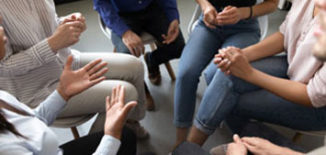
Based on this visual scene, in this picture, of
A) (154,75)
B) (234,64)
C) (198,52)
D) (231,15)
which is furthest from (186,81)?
(154,75)

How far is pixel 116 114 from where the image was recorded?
0.88 metres

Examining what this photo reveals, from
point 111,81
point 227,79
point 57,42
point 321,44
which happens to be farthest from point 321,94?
point 57,42

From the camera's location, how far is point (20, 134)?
72cm

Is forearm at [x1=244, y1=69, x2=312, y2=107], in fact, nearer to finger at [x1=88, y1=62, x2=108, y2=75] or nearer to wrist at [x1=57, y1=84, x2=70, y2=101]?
finger at [x1=88, y1=62, x2=108, y2=75]

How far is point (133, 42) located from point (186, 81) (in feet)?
1.28

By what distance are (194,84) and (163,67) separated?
776 millimetres

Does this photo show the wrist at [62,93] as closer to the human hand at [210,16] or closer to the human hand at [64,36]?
the human hand at [64,36]

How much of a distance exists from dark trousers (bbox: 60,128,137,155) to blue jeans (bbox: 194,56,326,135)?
1.01 feet

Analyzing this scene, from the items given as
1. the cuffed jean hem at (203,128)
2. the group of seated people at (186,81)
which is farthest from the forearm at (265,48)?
the cuffed jean hem at (203,128)

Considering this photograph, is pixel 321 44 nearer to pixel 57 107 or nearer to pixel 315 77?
pixel 315 77

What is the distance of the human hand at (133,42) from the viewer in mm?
1398

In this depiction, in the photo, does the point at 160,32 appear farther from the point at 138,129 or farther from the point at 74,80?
the point at 74,80

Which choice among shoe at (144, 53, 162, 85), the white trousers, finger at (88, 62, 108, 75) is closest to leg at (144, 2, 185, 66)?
shoe at (144, 53, 162, 85)

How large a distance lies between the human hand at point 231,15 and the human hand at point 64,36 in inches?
25.7
